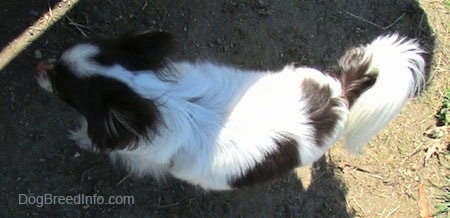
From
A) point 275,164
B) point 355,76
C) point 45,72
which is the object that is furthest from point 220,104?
point 45,72

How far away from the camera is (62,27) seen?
2.80 metres

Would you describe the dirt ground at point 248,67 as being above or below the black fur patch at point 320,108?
below

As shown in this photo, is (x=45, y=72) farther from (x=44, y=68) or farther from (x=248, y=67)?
(x=248, y=67)

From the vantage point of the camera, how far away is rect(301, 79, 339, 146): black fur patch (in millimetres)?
2197

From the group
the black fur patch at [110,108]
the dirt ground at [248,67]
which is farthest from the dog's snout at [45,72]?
the dirt ground at [248,67]

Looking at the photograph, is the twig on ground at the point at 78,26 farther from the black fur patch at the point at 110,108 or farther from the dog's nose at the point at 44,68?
the black fur patch at the point at 110,108

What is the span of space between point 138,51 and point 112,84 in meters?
0.17

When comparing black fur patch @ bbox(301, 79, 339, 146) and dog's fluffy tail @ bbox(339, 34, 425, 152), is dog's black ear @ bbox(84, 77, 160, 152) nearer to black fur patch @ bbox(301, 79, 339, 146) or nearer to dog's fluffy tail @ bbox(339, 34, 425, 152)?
black fur patch @ bbox(301, 79, 339, 146)

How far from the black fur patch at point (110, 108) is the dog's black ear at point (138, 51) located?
9 cm

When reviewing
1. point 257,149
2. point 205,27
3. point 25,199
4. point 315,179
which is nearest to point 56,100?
point 25,199

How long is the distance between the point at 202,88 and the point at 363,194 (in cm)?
139

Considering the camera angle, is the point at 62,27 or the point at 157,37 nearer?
the point at 157,37

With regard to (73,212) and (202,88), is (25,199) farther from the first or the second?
(202,88)

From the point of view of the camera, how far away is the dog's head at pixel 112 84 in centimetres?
192
